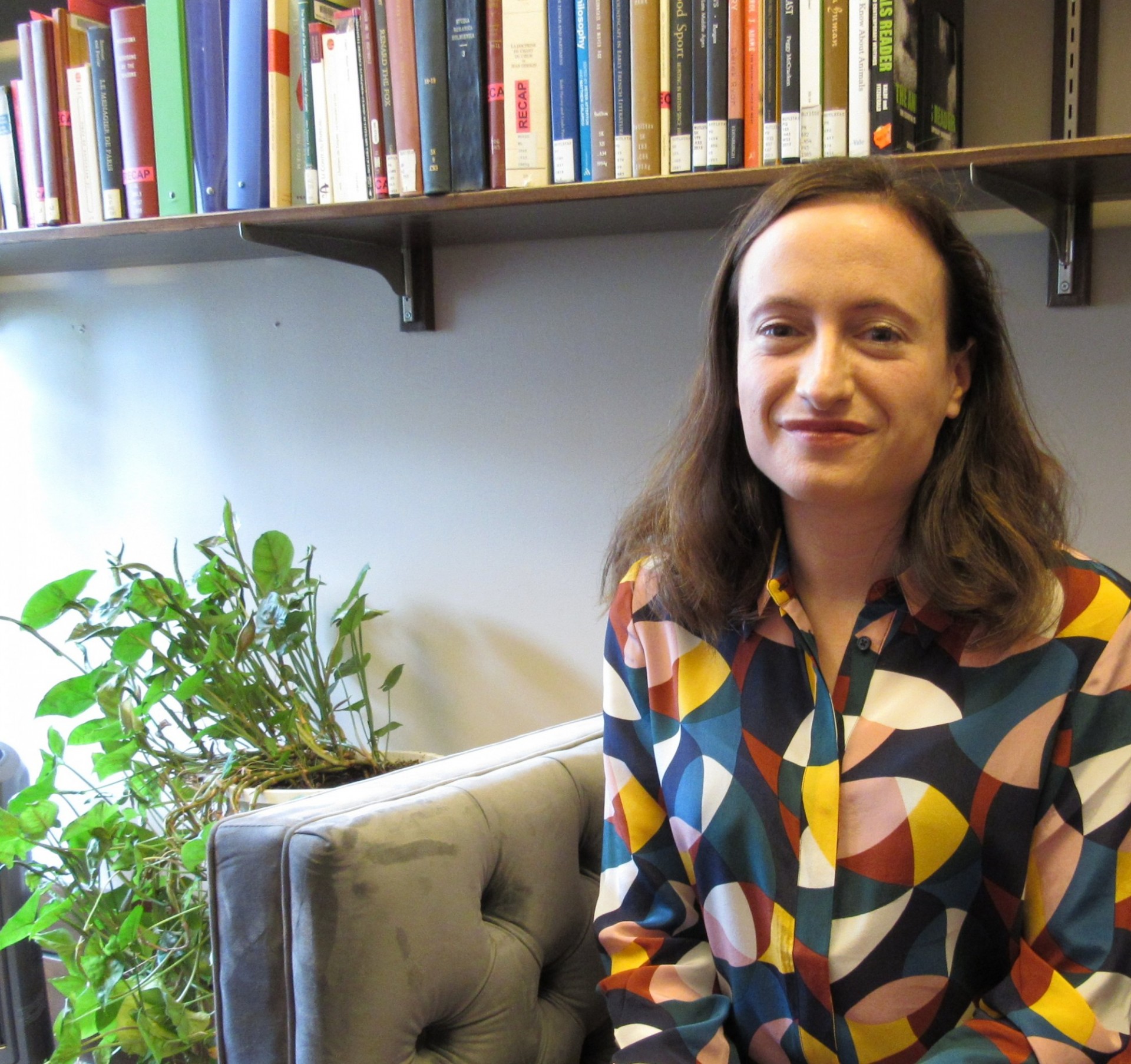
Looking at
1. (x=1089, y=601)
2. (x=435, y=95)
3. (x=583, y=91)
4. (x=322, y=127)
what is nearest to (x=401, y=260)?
(x=322, y=127)

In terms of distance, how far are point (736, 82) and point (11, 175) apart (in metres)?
1.09

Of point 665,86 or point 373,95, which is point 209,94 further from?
point 665,86

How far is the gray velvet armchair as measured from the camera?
1.01 m

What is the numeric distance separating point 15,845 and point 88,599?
338mm

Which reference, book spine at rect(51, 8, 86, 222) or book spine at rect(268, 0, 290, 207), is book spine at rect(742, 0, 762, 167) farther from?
book spine at rect(51, 8, 86, 222)

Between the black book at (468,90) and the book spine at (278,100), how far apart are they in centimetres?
25

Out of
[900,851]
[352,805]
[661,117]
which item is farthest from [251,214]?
[900,851]

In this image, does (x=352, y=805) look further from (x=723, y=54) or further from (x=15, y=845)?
(x=723, y=54)

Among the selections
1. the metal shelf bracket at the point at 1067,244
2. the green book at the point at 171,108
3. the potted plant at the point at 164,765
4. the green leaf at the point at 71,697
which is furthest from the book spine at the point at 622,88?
the green leaf at the point at 71,697

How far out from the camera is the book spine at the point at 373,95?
1416 mm

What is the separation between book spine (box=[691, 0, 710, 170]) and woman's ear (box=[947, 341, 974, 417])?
0.42m

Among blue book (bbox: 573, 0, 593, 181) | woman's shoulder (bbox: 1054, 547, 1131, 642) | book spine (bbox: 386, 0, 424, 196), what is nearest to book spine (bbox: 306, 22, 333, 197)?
book spine (bbox: 386, 0, 424, 196)

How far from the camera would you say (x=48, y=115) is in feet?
5.30

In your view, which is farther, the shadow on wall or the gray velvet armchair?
the shadow on wall
